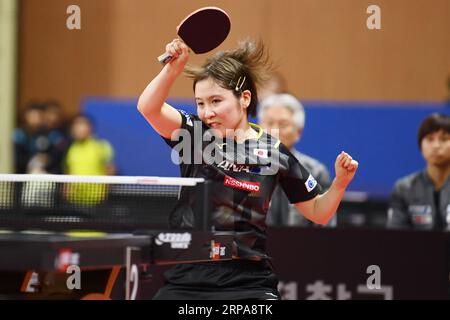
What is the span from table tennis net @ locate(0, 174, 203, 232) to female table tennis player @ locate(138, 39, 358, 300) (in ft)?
0.34

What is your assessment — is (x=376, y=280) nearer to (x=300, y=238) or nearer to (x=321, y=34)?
(x=300, y=238)

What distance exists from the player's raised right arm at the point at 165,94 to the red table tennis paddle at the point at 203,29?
Result: 10 cm

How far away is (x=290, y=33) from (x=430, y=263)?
6.88 metres

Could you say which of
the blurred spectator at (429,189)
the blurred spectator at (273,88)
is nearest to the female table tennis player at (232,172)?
the blurred spectator at (429,189)

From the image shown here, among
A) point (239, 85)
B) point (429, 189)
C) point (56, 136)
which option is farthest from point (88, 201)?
point (56, 136)

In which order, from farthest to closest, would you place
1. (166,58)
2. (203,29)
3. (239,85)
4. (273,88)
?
(273,88) < (239,85) < (203,29) < (166,58)

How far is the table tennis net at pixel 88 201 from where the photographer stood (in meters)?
3.65

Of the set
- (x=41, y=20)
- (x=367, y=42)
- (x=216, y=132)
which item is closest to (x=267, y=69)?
(x=216, y=132)

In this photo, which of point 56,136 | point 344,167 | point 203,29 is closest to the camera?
point 203,29

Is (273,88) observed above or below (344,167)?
above

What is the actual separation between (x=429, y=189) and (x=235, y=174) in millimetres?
2638

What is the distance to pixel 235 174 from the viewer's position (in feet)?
13.1

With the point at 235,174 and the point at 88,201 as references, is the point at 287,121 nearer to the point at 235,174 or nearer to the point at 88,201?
the point at 235,174
